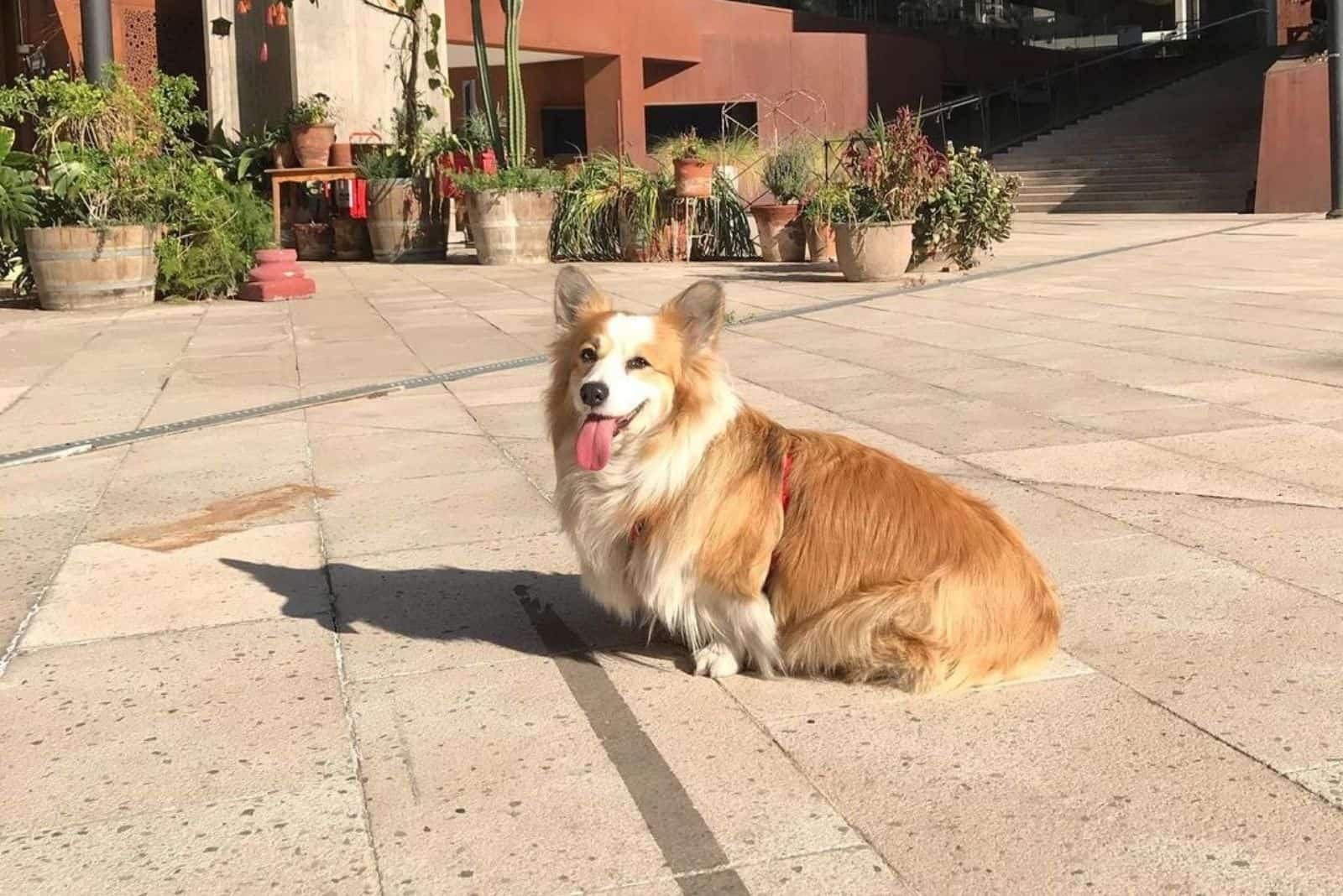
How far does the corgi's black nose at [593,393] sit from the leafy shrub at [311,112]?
17822 millimetres

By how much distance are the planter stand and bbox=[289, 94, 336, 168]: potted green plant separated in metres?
5.31

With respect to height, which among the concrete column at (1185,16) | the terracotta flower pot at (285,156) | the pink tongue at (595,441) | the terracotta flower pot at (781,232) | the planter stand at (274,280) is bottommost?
the pink tongue at (595,441)

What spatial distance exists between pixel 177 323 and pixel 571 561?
30.3 feet

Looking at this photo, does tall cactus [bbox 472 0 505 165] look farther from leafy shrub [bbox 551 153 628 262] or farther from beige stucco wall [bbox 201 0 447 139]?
beige stucco wall [bbox 201 0 447 139]

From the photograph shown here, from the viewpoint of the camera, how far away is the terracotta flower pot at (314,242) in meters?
21.8

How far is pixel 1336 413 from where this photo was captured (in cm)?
745

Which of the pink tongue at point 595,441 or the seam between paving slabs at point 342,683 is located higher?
the pink tongue at point 595,441

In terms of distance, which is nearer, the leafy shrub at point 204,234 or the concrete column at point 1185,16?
the leafy shrub at point 204,234

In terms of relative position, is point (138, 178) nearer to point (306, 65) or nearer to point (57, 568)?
point (306, 65)

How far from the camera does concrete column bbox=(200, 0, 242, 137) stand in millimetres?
22359

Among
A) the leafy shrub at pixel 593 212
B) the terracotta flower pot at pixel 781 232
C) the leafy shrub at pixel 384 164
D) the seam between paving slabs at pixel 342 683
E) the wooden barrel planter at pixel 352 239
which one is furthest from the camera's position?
the wooden barrel planter at pixel 352 239

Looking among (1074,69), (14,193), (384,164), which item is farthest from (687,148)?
(1074,69)

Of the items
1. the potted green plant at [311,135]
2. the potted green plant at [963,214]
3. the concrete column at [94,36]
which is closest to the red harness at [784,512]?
the potted green plant at [963,214]

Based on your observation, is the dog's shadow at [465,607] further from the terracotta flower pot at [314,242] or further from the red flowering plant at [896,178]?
the terracotta flower pot at [314,242]
